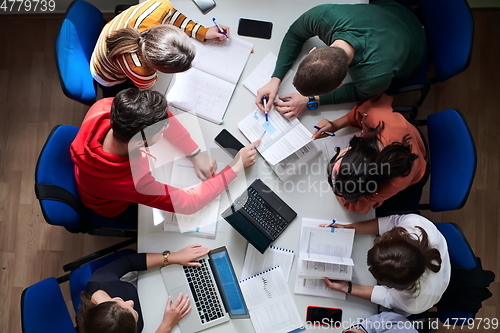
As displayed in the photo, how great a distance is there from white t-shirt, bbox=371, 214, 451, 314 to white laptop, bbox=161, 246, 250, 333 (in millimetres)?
562

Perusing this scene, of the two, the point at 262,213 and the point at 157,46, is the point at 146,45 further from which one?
the point at 262,213

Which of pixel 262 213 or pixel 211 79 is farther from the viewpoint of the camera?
pixel 211 79

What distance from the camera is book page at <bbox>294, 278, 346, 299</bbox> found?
1506 mm

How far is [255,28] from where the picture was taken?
1.65 metres

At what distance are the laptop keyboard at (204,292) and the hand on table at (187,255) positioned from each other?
0.03 meters

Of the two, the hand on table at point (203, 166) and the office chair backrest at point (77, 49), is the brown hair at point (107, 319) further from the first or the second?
the office chair backrest at point (77, 49)

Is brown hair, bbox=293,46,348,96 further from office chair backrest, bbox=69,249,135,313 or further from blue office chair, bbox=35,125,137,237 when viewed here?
office chair backrest, bbox=69,249,135,313

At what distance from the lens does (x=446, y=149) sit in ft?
5.06

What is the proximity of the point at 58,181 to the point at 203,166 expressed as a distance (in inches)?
22.8

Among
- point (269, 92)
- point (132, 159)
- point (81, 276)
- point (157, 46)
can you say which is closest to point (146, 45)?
point (157, 46)

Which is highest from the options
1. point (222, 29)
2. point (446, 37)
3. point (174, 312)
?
point (446, 37)

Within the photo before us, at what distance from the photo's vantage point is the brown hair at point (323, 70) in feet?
4.36

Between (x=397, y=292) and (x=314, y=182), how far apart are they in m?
0.54

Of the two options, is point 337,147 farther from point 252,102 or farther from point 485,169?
point 485,169
